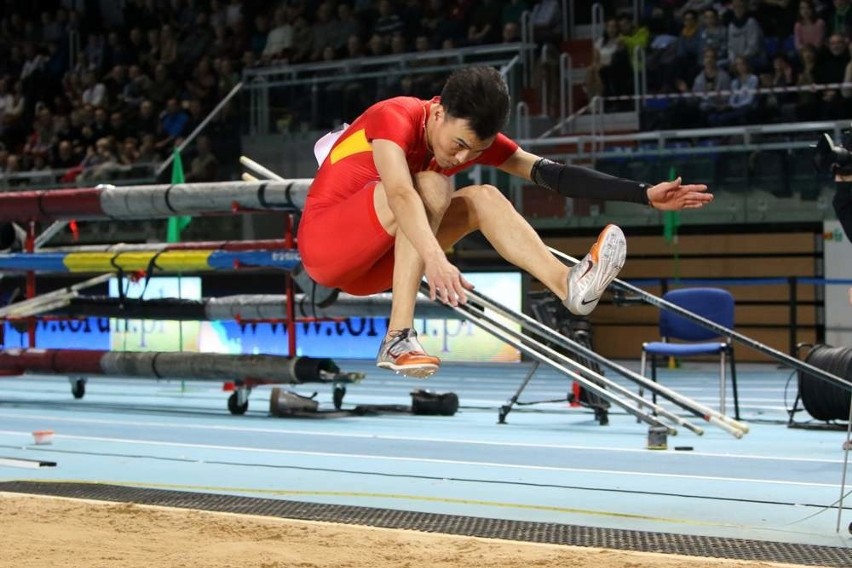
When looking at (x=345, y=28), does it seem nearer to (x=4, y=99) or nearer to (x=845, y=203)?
(x=4, y=99)

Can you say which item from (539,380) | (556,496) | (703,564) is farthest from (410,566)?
(539,380)

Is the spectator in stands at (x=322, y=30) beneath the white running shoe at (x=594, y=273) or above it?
above

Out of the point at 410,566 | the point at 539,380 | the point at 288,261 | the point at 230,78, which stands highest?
the point at 230,78

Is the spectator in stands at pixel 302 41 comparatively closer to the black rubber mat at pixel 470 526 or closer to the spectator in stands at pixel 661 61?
the spectator in stands at pixel 661 61

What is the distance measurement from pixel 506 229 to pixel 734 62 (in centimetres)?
956

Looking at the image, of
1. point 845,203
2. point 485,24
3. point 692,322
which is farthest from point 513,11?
point 845,203

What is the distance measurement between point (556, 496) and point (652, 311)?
Answer: 9104 millimetres

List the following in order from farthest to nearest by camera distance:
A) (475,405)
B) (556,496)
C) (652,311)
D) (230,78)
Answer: (230,78)
(652,311)
(475,405)
(556,496)

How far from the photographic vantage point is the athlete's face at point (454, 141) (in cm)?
391

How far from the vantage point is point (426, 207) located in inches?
159

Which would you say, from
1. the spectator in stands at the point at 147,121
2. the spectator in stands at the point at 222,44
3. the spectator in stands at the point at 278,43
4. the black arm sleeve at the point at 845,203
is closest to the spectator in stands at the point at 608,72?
the spectator in stands at the point at 278,43

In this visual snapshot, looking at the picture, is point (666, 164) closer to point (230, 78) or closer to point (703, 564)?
point (230, 78)

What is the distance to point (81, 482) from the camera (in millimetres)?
6352

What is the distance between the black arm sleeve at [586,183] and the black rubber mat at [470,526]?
4.04 ft
